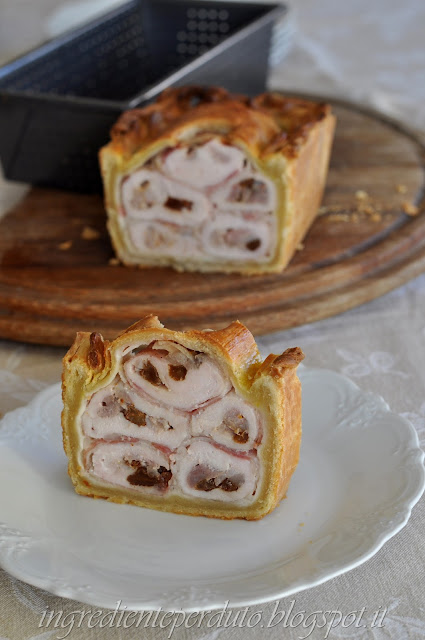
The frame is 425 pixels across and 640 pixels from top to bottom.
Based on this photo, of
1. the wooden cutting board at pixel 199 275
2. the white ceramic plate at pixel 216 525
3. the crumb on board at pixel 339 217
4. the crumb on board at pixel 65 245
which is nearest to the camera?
the white ceramic plate at pixel 216 525

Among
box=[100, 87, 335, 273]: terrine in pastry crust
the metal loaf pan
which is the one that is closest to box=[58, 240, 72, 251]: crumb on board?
box=[100, 87, 335, 273]: terrine in pastry crust

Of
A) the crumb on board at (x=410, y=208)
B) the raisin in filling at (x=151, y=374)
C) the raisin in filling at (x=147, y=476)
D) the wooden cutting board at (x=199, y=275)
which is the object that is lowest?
the wooden cutting board at (x=199, y=275)

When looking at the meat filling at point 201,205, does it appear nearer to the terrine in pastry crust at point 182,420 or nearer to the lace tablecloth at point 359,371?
the lace tablecloth at point 359,371

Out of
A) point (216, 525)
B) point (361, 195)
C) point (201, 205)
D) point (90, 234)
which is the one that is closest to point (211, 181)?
point (201, 205)

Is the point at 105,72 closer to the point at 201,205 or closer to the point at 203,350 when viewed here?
the point at 201,205

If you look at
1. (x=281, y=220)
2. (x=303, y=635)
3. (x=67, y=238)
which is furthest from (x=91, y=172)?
(x=303, y=635)

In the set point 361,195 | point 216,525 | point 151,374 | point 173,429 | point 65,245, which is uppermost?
point 151,374

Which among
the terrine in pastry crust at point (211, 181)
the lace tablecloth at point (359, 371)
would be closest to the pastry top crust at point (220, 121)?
the terrine in pastry crust at point (211, 181)
